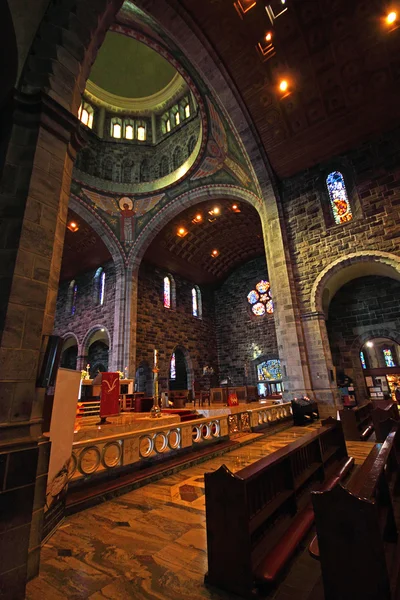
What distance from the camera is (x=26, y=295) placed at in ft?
7.82

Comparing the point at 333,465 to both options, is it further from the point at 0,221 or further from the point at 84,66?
the point at 84,66

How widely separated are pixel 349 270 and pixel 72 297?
14.8m

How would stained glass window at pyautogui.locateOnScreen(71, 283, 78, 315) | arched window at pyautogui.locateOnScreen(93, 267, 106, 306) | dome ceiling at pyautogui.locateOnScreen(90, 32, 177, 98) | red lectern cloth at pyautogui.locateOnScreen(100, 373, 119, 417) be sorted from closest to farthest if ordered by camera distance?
red lectern cloth at pyautogui.locateOnScreen(100, 373, 119, 417), dome ceiling at pyautogui.locateOnScreen(90, 32, 177, 98), arched window at pyautogui.locateOnScreen(93, 267, 106, 306), stained glass window at pyautogui.locateOnScreen(71, 283, 78, 315)

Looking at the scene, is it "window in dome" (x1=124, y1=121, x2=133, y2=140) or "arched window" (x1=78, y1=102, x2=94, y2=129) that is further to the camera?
"window in dome" (x1=124, y1=121, x2=133, y2=140)

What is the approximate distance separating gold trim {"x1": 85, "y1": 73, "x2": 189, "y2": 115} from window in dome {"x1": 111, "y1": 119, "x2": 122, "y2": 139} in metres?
0.57

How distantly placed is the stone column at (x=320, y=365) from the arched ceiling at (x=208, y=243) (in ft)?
21.5

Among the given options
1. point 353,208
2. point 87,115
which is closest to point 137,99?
point 87,115

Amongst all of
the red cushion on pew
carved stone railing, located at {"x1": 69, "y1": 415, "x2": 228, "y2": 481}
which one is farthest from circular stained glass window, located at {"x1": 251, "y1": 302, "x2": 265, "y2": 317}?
the red cushion on pew

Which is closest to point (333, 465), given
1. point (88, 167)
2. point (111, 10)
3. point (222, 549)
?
point (222, 549)

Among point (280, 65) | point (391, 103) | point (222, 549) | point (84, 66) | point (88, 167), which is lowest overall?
point (222, 549)

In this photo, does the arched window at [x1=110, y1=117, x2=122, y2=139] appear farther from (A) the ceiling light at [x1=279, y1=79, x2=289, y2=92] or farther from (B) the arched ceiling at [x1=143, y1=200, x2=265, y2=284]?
(A) the ceiling light at [x1=279, y1=79, x2=289, y2=92]

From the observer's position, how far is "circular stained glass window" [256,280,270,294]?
17.2 meters

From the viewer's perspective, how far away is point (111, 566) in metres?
1.94

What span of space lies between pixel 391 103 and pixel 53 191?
1051 centimetres
